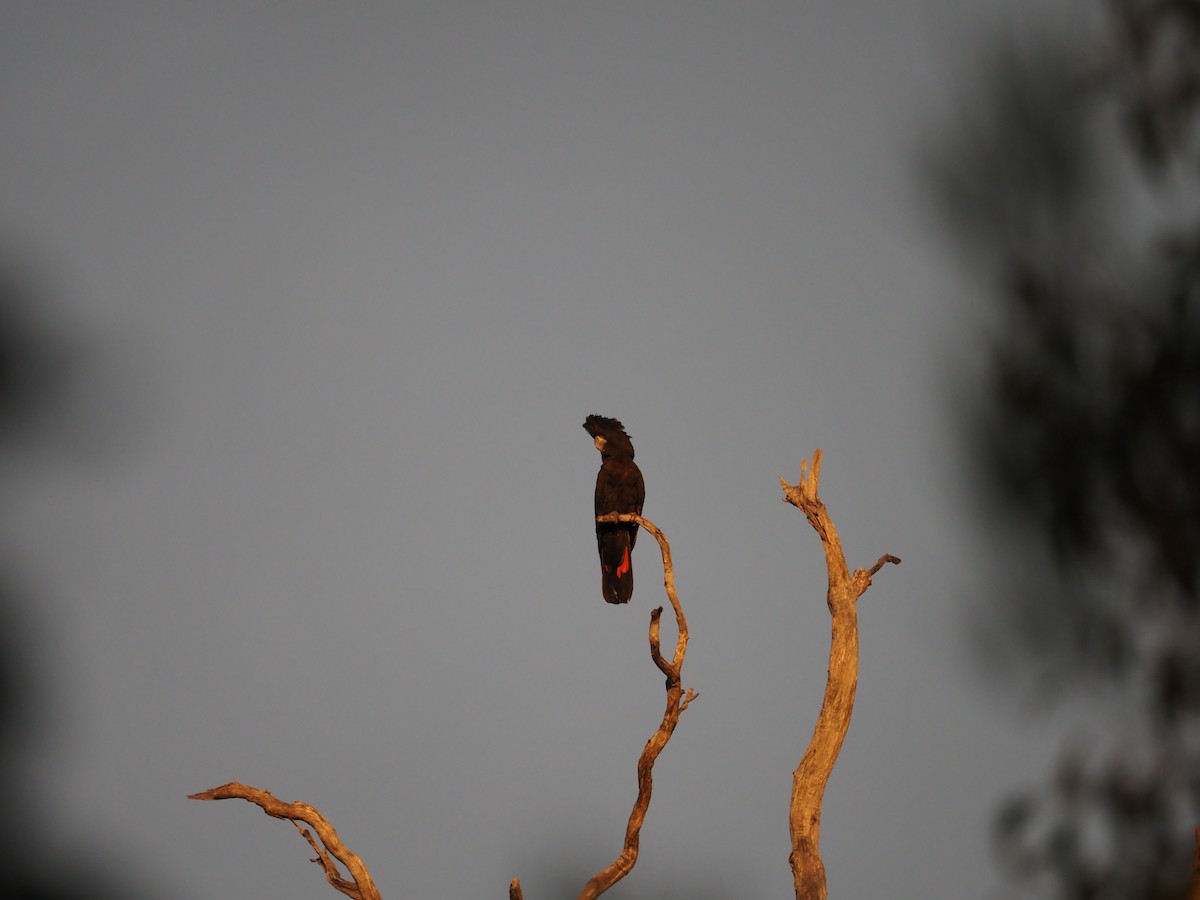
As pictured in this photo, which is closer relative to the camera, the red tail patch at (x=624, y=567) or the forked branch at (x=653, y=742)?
the forked branch at (x=653, y=742)

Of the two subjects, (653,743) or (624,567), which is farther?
(624,567)

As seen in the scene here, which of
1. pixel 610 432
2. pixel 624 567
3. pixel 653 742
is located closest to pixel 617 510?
pixel 624 567

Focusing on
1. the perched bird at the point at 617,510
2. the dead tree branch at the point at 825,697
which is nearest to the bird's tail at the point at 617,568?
the perched bird at the point at 617,510

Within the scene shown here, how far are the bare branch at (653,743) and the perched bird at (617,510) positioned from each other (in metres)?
0.84

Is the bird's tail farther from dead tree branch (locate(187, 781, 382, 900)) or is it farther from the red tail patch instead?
dead tree branch (locate(187, 781, 382, 900))

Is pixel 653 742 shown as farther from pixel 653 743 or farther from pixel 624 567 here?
pixel 624 567

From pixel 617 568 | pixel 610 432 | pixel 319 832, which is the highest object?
pixel 610 432

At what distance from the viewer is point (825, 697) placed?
4.02m

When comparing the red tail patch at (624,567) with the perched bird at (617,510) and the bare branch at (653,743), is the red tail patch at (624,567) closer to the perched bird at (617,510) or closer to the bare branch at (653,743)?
the perched bird at (617,510)

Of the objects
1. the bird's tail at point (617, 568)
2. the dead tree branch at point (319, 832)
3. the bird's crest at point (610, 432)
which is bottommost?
the dead tree branch at point (319, 832)

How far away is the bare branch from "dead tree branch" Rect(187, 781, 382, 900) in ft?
2.57

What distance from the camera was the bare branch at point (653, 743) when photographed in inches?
152

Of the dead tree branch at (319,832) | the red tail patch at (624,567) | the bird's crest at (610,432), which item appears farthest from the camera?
the bird's crest at (610,432)

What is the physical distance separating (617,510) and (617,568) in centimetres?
27
